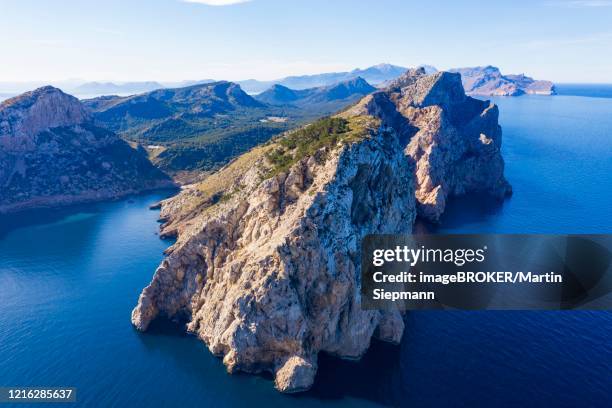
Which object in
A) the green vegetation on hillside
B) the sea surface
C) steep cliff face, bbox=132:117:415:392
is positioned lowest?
the sea surface

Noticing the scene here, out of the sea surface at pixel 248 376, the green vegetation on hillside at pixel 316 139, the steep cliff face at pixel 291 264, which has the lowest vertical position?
the sea surface at pixel 248 376

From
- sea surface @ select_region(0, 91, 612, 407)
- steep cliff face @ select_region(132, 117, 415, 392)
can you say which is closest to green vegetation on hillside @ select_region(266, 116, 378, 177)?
steep cliff face @ select_region(132, 117, 415, 392)

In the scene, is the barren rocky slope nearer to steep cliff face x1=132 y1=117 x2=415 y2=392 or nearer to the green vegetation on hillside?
steep cliff face x1=132 y1=117 x2=415 y2=392

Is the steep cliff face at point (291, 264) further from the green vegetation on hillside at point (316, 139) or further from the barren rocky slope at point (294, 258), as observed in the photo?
the green vegetation on hillside at point (316, 139)

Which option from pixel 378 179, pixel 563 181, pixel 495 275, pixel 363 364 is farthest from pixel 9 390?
pixel 563 181

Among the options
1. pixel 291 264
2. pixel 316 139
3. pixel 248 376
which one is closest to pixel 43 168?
pixel 316 139

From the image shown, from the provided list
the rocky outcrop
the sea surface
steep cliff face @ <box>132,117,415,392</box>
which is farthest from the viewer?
the rocky outcrop

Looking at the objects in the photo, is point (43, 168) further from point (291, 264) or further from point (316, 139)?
point (291, 264)

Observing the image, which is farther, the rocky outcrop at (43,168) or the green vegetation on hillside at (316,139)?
the rocky outcrop at (43,168)

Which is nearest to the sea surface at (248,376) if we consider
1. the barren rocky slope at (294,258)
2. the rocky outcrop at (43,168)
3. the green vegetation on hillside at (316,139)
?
the barren rocky slope at (294,258)

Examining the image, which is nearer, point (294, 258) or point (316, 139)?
point (294, 258)
